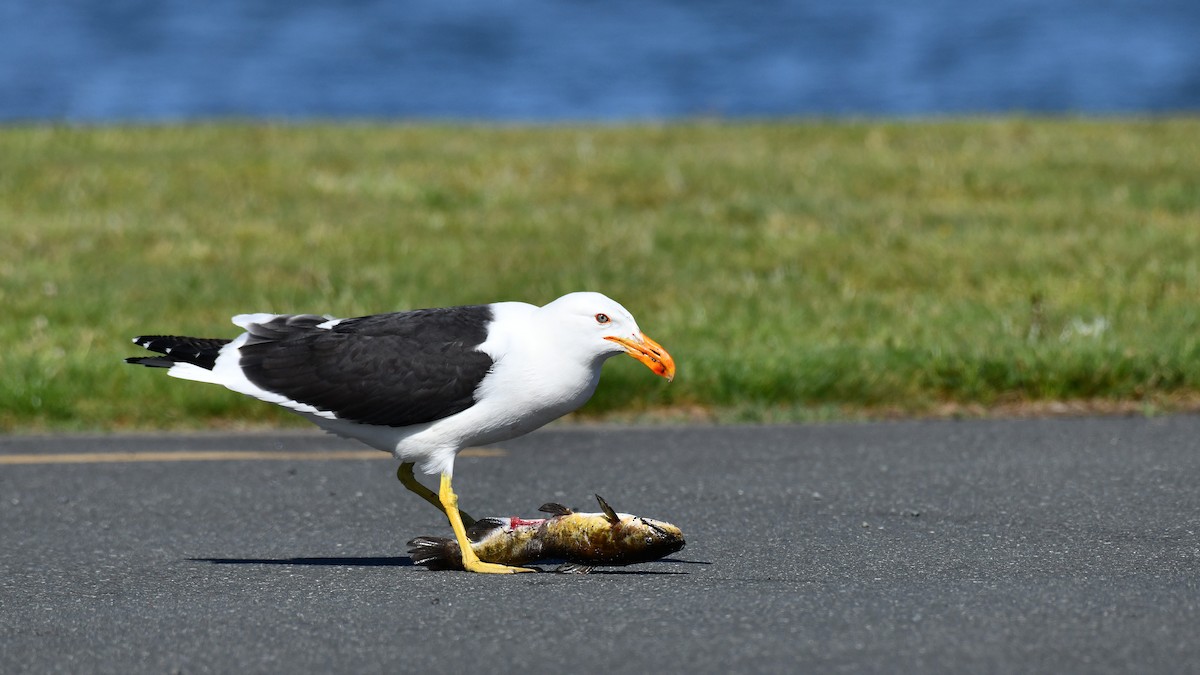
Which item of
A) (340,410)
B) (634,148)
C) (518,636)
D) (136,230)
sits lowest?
(518,636)

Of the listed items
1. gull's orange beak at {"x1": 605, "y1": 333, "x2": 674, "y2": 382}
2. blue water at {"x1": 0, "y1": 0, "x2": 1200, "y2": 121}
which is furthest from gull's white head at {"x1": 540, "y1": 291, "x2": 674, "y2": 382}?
blue water at {"x1": 0, "y1": 0, "x2": 1200, "y2": 121}

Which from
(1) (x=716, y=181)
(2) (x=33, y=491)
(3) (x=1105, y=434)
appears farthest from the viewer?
(1) (x=716, y=181)

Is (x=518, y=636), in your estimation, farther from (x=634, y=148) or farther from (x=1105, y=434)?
(x=634, y=148)

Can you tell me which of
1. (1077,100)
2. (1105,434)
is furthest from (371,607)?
(1077,100)

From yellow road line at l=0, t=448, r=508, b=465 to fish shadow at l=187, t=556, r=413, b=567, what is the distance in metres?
2.07

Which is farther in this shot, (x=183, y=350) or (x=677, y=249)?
(x=677, y=249)

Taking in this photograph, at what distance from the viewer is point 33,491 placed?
8164 mm

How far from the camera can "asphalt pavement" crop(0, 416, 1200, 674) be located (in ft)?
17.2

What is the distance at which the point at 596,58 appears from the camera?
48594 millimetres

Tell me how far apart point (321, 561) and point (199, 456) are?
2405mm

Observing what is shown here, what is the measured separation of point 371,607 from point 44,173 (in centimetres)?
1073

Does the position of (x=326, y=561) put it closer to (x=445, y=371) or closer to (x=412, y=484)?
(x=412, y=484)

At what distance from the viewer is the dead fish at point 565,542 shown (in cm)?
628


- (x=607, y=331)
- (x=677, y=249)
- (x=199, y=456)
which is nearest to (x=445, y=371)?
(x=607, y=331)
